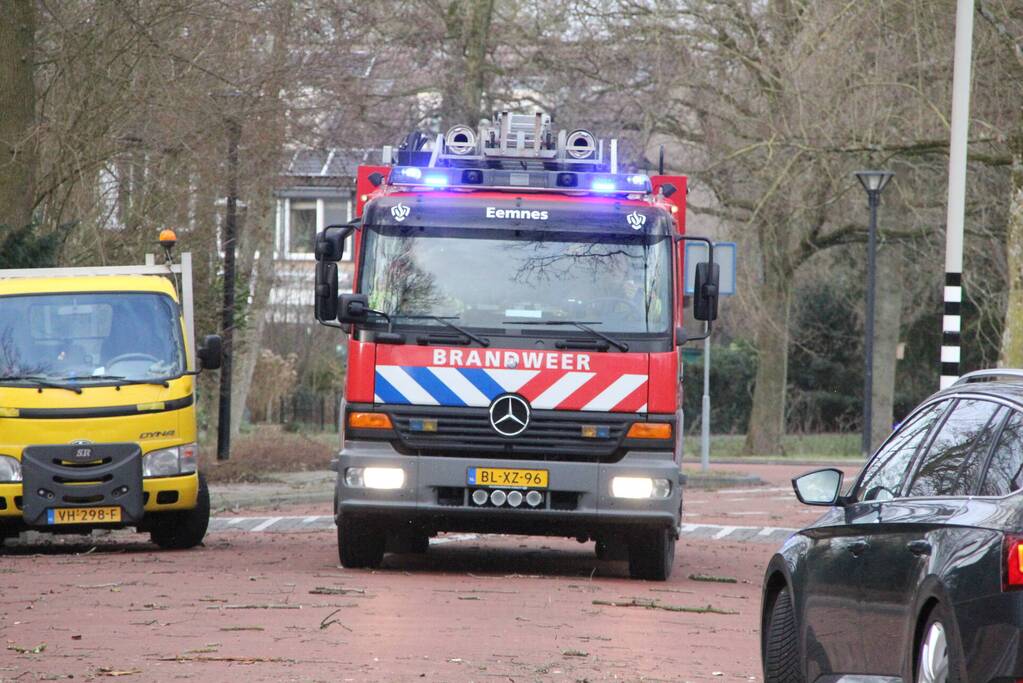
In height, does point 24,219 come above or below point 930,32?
below

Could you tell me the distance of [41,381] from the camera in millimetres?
14742

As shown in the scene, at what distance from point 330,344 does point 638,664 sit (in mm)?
36532

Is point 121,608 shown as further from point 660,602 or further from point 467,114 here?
point 467,114

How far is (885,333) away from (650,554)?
23928 mm

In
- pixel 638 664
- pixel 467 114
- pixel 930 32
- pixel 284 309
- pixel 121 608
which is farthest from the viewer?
pixel 284 309

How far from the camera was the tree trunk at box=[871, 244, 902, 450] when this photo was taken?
3572 centimetres

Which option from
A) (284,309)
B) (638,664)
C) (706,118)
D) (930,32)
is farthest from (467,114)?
(638,664)

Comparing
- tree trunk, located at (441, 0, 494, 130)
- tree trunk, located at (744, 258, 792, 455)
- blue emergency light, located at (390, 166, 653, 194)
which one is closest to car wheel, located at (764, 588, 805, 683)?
blue emergency light, located at (390, 166, 653, 194)

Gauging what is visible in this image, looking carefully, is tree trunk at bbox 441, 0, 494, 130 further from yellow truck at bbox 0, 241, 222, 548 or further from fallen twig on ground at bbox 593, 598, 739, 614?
fallen twig on ground at bbox 593, 598, 739, 614

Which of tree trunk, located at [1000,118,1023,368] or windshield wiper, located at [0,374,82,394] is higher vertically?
tree trunk, located at [1000,118,1023,368]

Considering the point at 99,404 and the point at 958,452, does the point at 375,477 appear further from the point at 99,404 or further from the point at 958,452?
the point at 958,452

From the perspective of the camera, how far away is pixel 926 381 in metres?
45.7

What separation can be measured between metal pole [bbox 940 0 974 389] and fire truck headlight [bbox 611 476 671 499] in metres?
4.91

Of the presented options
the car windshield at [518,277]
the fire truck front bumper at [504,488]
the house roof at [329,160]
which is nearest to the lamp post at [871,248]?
the house roof at [329,160]
